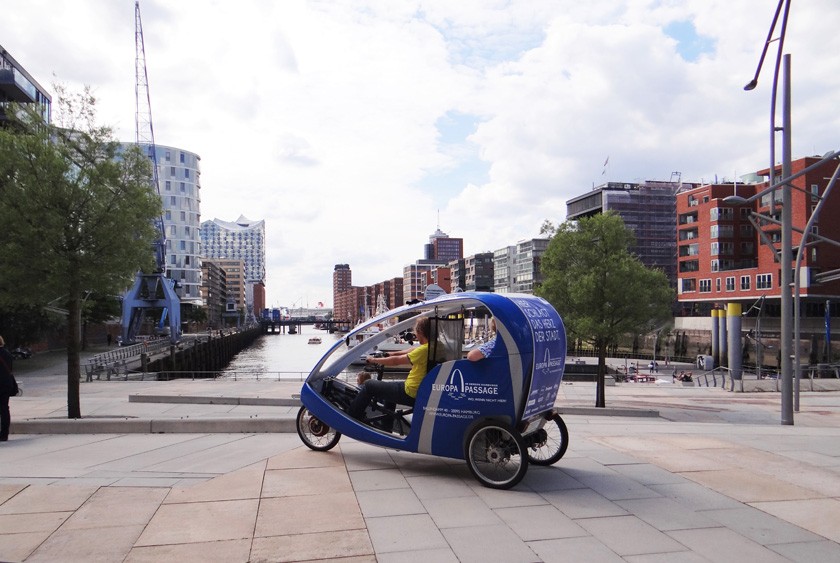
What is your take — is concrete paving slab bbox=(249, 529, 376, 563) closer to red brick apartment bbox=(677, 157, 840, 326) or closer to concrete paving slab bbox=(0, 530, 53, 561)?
concrete paving slab bbox=(0, 530, 53, 561)

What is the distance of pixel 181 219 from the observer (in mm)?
127750

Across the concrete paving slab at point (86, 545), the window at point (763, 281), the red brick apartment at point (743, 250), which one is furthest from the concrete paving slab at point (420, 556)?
the window at point (763, 281)

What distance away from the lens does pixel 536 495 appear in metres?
6.50

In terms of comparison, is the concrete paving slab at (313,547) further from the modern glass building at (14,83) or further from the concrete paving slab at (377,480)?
the modern glass building at (14,83)

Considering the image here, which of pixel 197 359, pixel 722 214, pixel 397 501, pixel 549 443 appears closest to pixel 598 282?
pixel 549 443

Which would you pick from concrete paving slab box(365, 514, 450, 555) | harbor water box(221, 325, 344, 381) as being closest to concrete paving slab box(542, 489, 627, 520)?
concrete paving slab box(365, 514, 450, 555)

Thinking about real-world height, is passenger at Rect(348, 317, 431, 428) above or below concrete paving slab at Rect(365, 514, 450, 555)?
A: above

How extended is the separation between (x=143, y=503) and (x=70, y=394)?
8.88m

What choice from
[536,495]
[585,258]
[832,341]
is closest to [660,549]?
[536,495]

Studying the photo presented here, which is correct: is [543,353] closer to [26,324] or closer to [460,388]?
[460,388]

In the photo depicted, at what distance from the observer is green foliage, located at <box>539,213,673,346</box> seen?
26.3m

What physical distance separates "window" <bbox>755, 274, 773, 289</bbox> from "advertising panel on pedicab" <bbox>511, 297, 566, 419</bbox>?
224 ft

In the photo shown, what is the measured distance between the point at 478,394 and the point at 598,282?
Result: 68.0 ft

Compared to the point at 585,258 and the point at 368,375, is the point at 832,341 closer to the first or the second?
the point at 585,258
